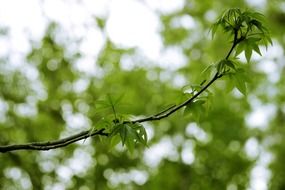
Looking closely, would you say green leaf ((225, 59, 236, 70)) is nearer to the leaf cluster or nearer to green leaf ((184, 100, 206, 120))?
green leaf ((184, 100, 206, 120))

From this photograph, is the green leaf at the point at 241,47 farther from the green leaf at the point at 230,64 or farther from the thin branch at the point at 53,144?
the thin branch at the point at 53,144

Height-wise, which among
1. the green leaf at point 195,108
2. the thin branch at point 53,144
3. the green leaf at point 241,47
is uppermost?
the green leaf at point 241,47

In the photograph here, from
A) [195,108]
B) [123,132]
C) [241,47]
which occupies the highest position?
[241,47]

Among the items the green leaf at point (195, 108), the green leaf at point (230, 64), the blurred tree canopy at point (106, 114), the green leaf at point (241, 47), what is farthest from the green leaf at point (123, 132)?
the blurred tree canopy at point (106, 114)

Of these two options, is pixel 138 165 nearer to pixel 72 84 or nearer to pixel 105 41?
pixel 72 84

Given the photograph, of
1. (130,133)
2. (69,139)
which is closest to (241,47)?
(130,133)

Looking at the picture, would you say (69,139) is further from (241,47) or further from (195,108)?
(241,47)

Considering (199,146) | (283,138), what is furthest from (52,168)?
(283,138)

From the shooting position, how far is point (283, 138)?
1128cm

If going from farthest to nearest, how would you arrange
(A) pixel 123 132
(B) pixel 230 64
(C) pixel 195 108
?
(C) pixel 195 108 < (B) pixel 230 64 < (A) pixel 123 132

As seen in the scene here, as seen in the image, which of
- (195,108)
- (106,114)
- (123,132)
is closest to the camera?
(123,132)

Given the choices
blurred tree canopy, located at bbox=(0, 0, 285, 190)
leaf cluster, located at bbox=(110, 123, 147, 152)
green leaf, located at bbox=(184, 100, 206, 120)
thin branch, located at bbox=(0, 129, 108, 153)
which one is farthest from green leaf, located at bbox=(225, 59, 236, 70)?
blurred tree canopy, located at bbox=(0, 0, 285, 190)

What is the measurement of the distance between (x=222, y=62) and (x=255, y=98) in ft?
33.8

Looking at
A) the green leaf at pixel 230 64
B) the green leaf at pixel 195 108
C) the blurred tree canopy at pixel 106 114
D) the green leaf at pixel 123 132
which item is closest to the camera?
the green leaf at pixel 123 132
